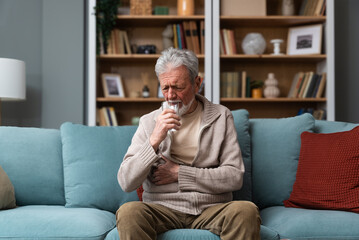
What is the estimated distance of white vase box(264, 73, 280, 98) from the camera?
393 cm

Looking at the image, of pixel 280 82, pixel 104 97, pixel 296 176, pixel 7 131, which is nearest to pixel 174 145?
pixel 296 176

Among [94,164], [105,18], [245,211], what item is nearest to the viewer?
[245,211]

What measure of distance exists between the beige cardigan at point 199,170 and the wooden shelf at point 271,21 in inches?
85.9

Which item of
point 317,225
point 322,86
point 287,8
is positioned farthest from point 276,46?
point 317,225

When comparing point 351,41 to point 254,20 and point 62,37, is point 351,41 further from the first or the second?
point 62,37

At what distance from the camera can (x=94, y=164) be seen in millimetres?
2109

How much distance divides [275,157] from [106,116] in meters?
2.09

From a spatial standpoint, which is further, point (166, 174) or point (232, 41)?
point (232, 41)

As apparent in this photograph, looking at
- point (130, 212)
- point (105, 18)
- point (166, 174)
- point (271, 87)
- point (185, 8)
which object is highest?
point (185, 8)

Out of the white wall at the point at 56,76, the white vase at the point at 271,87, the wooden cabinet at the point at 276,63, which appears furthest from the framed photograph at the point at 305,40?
the white wall at the point at 56,76

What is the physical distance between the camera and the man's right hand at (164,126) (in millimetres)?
1733

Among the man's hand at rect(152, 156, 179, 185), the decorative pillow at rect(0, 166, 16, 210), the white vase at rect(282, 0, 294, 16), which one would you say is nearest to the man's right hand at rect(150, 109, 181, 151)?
the man's hand at rect(152, 156, 179, 185)

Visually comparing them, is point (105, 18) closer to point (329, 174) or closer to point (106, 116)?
point (106, 116)

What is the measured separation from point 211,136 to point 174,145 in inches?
6.8
